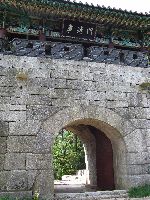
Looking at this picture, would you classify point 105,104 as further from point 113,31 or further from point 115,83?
point 113,31

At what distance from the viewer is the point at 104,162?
417 inches

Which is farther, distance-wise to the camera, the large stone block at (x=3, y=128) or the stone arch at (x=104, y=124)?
the stone arch at (x=104, y=124)

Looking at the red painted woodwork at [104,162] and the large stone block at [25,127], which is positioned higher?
the large stone block at [25,127]

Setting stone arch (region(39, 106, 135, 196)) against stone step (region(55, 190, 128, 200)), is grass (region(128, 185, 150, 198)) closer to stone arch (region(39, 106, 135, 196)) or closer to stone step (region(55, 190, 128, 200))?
stone step (region(55, 190, 128, 200))

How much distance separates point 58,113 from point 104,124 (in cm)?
140

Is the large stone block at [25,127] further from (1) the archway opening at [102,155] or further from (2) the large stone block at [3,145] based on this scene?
(1) the archway opening at [102,155]

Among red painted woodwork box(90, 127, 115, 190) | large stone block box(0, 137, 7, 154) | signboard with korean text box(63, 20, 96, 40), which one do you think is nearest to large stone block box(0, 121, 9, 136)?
large stone block box(0, 137, 7, 154)

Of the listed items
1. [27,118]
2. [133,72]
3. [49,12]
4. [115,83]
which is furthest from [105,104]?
[49,12]

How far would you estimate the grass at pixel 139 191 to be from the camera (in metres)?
7.56

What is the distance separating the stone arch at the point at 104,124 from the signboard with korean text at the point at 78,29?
2200mm

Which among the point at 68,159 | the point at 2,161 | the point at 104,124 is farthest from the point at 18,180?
the point at 68,159

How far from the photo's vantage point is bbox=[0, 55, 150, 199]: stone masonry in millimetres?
7191

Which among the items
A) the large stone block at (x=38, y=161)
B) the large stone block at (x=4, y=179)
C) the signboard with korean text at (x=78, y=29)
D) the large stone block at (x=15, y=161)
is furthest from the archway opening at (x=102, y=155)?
the signboard with korean text at (x=78, y=29)

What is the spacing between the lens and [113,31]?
9094 mm
